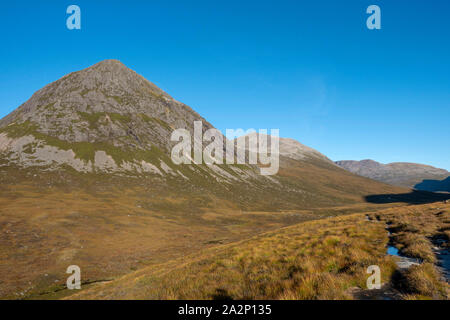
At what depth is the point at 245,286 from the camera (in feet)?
30.9

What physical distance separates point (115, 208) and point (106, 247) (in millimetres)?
31477

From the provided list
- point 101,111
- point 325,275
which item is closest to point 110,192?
point 325,275

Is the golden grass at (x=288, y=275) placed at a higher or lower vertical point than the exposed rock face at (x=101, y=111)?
lower

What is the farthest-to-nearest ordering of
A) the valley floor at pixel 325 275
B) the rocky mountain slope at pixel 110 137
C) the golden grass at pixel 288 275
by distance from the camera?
the rocky mountain slope at pixel 110 137
the golden grass at pixel 288 275
the valley floor at pixel 325 275

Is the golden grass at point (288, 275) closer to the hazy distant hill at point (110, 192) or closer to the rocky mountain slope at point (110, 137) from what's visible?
the hazy distant hill at point (110, 192)

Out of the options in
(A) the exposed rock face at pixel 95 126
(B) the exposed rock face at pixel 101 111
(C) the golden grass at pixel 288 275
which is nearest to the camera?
(C) the golden grass at pixel 288 275

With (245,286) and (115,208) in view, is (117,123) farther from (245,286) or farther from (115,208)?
(245,286)

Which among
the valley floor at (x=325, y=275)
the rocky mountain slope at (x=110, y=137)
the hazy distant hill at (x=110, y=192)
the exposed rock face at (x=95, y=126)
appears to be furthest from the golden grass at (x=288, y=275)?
the exposed rock face at (x=95, y=126)

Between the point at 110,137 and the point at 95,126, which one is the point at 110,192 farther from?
the point at 95,126

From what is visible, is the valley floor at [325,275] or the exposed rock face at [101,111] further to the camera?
the exposed rock face at [101,111]

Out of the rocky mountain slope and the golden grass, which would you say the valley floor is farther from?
the rocky mountain slope

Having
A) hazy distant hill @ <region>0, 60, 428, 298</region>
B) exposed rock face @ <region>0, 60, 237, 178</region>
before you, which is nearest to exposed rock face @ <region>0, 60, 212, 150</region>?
exposed rock face @ <region>0, 60, 237, 178</region>
